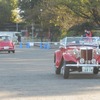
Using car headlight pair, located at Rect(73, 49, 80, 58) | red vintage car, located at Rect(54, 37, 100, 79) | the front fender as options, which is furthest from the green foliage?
the front fender

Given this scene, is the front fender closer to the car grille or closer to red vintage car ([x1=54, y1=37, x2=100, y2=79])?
red vintage car ([x1=54, y1=37, x2=100, y2=79])

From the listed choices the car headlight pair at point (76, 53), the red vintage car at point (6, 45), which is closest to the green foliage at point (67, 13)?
the red vintage car at point (6, 45)

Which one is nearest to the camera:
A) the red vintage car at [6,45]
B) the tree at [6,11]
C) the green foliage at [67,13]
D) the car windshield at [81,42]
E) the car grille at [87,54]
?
the car grille at [87,54]

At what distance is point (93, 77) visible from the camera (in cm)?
1553

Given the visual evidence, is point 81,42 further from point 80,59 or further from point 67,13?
point 67,13

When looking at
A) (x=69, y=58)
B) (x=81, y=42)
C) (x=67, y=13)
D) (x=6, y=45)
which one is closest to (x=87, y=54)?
(x=69, y=58)

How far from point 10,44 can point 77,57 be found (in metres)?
22.6

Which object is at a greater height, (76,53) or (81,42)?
(81,42)

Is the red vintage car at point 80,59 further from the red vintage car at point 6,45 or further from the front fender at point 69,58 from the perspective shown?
the red vintage car at point 6,45

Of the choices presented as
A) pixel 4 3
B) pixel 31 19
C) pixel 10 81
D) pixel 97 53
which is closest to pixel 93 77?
pixel 97 53

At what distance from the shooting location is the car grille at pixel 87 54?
14.8 meters

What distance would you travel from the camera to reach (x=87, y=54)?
1484 cm

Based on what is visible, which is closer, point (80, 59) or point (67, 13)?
point (80, 59)

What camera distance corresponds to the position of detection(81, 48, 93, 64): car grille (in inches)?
584
